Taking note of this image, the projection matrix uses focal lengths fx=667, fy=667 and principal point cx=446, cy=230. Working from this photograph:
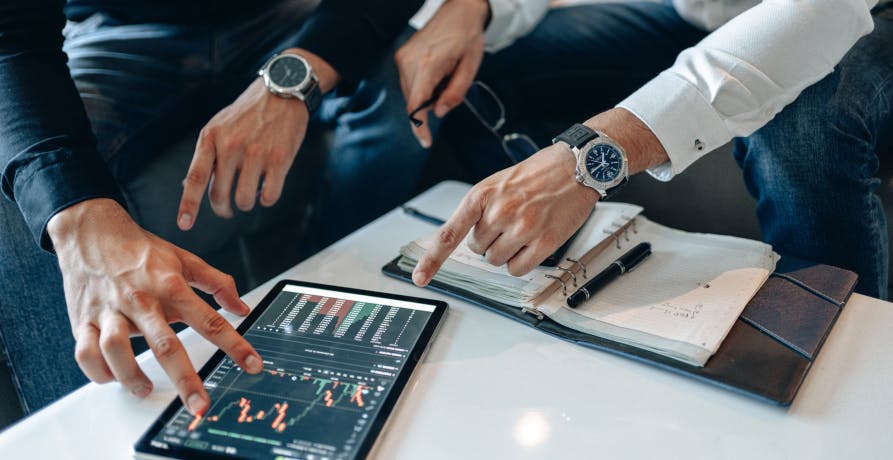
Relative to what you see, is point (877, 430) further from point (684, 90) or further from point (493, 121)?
point (493, 121)

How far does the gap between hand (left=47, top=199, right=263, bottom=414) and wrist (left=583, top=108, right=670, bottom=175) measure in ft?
1.54

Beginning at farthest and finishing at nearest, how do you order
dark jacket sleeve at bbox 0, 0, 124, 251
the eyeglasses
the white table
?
the eyeglasses → dark jacket sleeve at bbox 0, 0, 124, 251 → the white table


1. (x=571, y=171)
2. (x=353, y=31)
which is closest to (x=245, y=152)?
Result: (x=353, y=31)

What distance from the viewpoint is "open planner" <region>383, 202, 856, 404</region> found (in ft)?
2.06

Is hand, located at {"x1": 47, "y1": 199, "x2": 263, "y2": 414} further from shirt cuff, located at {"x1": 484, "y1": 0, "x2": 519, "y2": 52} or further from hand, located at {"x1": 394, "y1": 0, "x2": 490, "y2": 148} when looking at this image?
shirt cuff, located at {"x1": 484, "y1": 0, "x2": 519, "y2": 52}

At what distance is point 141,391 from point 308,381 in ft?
0.53

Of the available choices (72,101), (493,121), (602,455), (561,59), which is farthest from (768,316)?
(72,101)

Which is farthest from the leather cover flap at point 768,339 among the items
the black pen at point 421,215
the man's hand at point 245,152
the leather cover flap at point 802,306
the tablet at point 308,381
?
the man's hand at point 245,152

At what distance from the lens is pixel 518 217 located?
2.39 feet

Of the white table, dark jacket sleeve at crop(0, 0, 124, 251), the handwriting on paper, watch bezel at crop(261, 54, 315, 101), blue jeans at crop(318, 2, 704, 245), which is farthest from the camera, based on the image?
blue jeans at crop(318, 2, 704, 245)

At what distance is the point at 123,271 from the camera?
688mm

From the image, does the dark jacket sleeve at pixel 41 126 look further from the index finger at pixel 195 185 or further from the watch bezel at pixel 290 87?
the watch bezel at pixel 290 87

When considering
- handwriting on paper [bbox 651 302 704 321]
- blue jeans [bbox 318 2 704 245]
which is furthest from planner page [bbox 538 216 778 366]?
blue jeans [bbox 318 2 704 245]

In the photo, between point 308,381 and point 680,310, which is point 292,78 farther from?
point 680,310
